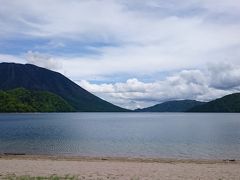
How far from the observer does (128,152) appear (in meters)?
55.9

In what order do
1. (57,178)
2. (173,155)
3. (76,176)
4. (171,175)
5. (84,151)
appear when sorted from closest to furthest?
(57,178), (76,176), (171,175), (173,155), (84,151)

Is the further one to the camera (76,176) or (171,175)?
(171,175)

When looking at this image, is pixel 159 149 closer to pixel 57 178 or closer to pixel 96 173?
pixel 96 173

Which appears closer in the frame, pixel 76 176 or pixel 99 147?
pixel 76 176

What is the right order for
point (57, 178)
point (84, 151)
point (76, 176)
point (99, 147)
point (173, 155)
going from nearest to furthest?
point (57, 178) < point (76, 176) < point (173, 155) < point (84, 151) < point (99, 147)

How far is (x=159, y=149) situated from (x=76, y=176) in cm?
3554

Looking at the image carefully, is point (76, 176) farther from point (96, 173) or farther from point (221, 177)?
point (221, 177)

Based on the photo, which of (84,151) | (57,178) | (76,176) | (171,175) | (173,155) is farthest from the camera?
(84,151)

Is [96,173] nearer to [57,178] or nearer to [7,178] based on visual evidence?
[57,178]

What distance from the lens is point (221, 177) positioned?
89.1 ft

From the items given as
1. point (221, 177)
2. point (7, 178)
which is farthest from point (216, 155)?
point (7, 178)

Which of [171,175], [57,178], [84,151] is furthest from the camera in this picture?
[84,151]

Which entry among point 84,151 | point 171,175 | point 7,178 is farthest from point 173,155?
point 7,178

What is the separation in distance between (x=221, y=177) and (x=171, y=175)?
362 centimetres
